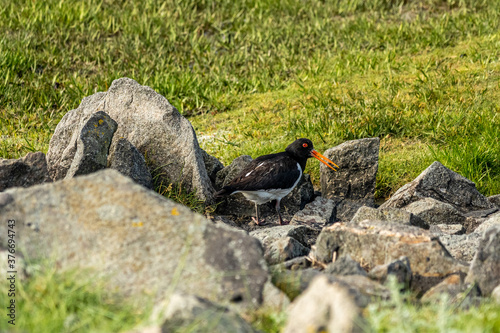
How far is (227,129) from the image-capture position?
39.3 feet

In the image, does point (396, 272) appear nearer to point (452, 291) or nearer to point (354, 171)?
point (452, 291)

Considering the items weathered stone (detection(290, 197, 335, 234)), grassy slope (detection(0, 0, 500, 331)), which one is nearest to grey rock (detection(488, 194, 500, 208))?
grassy slope (detection(0, 0, 500, 331))

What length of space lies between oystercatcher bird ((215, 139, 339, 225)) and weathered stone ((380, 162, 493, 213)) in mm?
1164

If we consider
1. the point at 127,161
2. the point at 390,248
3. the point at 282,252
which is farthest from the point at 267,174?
the point at 390,248

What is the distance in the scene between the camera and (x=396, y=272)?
4383 mm

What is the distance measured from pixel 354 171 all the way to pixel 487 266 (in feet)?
15.2

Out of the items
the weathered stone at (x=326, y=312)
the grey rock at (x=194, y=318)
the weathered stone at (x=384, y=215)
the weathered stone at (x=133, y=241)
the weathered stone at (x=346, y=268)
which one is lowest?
the weathered stone at (x=384, y=215)

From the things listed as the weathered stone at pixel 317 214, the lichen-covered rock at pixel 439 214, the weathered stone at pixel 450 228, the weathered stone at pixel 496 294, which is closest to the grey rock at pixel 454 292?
the weathered stone at pixel 496 294

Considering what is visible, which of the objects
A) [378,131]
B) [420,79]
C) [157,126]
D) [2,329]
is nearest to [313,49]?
[420,79]

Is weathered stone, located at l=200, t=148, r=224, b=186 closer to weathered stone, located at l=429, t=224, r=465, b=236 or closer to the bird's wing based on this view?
the bird's wing

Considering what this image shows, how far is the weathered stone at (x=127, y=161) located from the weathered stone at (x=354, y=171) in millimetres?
2993

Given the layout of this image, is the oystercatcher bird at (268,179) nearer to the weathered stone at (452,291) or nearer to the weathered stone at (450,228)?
the weathered stone at (450,228)

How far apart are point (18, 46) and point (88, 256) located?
11688mm

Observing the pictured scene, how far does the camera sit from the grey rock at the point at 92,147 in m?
6.93
